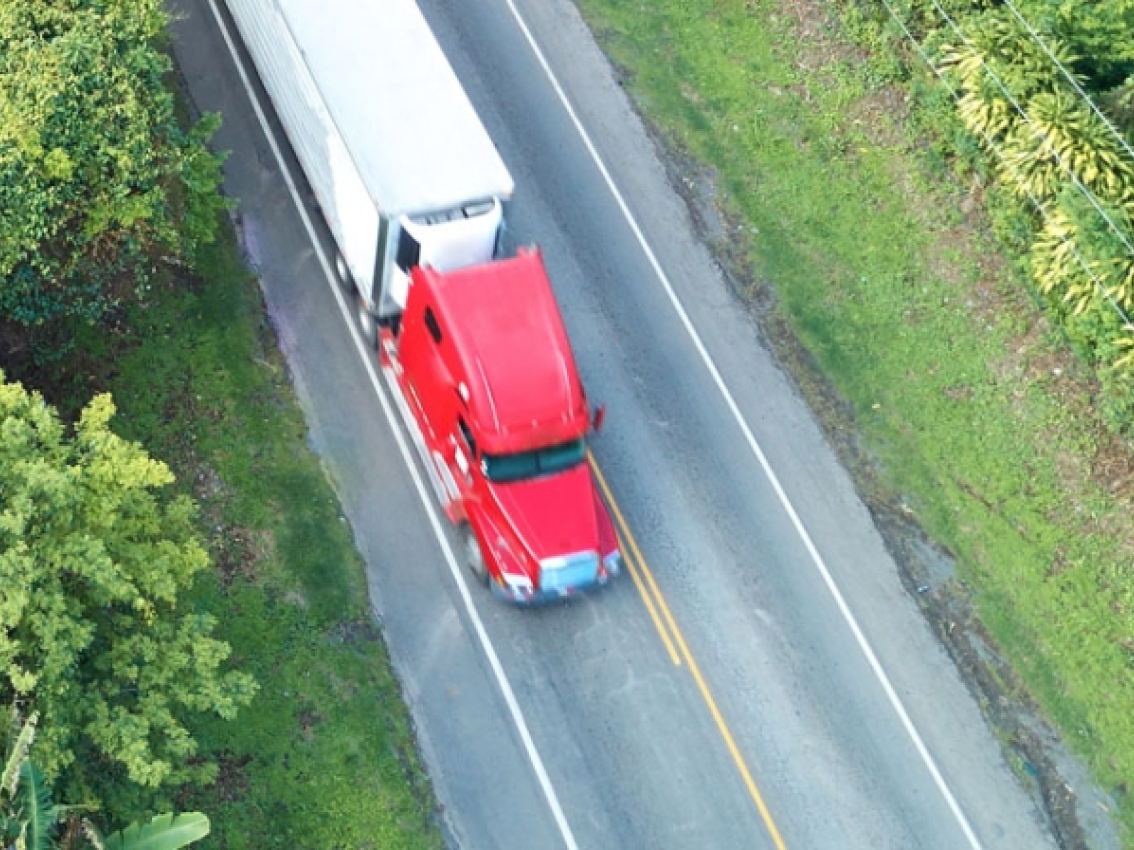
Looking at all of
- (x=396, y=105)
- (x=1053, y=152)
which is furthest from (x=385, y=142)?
(x=1053, y=152)

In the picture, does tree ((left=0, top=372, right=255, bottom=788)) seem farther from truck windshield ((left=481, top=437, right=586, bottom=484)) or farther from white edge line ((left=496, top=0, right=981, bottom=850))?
white edge line ((left=496, top=0, right=981, bottom=850))

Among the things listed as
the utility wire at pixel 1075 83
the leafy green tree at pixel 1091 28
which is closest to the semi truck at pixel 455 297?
the utility wire at pixel 1075 83

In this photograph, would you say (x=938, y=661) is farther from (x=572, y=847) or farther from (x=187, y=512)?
(x=187, y=512)

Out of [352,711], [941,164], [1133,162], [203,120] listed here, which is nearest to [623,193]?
[941,164]

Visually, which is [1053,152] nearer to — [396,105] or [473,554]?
[396,105]

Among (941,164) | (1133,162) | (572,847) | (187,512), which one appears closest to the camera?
(187,512)

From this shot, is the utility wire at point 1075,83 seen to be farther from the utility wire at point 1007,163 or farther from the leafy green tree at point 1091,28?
the utility wire at point 1007,163
